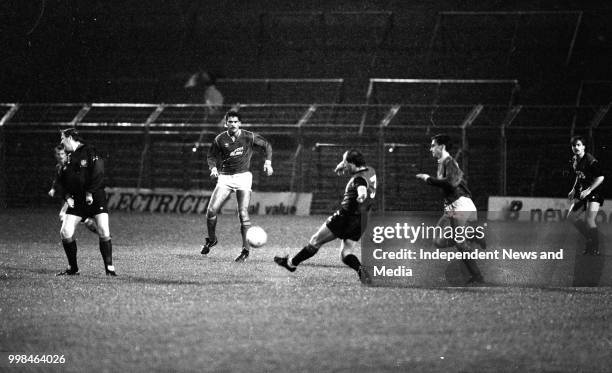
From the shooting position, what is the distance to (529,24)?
110ft

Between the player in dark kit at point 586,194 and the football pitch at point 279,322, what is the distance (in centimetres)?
423

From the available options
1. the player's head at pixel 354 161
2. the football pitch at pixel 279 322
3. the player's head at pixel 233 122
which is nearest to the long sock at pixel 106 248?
the football pitch at pixel 279 322

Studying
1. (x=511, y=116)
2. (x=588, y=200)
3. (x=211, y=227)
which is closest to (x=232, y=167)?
(x=211, y=227)

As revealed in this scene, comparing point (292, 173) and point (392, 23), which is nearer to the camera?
point (292, 173)

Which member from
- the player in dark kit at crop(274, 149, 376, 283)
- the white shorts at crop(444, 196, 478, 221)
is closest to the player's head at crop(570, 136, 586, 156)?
the white shorts at crop(444, 196, 478, 221)

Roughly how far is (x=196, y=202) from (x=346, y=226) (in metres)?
17.7

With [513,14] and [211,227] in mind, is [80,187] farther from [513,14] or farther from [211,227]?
[513,14]

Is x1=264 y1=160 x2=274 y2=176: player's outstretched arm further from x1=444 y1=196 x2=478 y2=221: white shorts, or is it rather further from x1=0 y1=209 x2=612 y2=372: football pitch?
x1=444 y1=196 x2=478 y2=221: white shorts

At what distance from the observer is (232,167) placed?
1578cm

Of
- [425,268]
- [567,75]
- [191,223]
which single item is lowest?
[191,223]

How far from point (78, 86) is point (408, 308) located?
88.2 feet

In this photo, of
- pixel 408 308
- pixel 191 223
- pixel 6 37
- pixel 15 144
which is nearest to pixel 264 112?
pixel 191 223

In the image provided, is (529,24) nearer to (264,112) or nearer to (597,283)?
(264,112)

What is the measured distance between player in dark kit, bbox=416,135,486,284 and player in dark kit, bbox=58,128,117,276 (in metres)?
4.29
